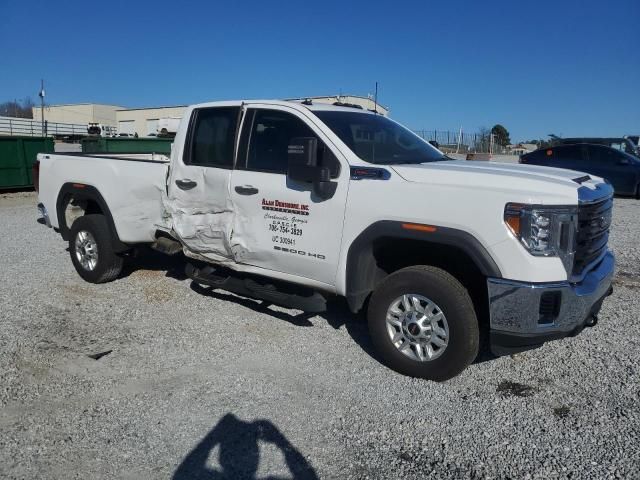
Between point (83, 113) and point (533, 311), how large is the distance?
86.9 meters

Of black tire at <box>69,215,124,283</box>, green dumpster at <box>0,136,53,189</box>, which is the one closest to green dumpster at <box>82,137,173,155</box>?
green dumpster at <box>0,136,53,189</box>

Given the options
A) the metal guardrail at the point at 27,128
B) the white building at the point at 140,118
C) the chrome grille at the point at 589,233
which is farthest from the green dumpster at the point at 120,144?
the white building at the point at 140,118

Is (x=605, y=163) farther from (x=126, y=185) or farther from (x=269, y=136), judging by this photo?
(x=126, y=185)

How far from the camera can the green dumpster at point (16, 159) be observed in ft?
46.3

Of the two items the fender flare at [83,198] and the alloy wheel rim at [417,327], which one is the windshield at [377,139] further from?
the fender flare at [83,198]

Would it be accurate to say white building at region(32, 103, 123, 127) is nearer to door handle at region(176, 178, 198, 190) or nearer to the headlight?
door handle at region(176, 178, 198, 190)

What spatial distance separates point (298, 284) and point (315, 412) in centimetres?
129

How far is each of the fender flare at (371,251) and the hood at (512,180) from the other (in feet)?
1.16

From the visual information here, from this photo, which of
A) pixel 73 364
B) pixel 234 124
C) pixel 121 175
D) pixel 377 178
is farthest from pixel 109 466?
pixel 121 175

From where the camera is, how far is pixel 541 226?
349cm

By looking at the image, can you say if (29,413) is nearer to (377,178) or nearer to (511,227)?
(377,178)

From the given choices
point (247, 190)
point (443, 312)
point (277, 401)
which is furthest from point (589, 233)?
point (247, 190)

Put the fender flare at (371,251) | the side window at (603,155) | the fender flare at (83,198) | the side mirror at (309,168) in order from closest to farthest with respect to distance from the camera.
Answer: the fender flare at (371,251) → the side mirror at (309,168) → the fender flare at (83,198) → the side window at (603,155)

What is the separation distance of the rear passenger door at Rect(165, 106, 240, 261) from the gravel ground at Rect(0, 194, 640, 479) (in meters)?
0.82
